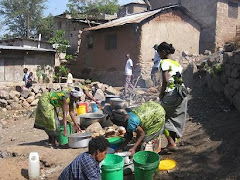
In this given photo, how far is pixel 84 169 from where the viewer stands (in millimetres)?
2646

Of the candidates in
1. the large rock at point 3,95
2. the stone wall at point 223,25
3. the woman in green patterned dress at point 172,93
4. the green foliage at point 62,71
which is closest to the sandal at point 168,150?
the woman in green patterned dress at point 172,93

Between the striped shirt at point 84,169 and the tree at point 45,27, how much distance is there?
1290 inches

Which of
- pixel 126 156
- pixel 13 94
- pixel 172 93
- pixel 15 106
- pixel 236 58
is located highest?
pixel 236 58

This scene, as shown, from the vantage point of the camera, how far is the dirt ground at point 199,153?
3.95 meters

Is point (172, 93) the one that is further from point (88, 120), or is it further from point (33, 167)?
point (33, 167)

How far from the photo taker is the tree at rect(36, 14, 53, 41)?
33.4 m

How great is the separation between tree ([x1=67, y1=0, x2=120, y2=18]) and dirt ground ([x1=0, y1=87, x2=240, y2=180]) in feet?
64.8

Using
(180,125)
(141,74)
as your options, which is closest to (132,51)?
→ (141,74)

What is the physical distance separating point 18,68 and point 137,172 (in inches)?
537

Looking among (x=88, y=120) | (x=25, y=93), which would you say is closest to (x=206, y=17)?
(x=25, y=93)

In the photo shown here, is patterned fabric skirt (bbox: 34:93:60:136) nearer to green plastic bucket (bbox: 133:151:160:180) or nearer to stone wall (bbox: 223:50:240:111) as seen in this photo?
green plastic bucket (bbox: 133:151:160:180)

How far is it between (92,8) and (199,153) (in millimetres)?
23131

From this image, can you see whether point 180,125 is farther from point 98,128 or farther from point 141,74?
point 141,74

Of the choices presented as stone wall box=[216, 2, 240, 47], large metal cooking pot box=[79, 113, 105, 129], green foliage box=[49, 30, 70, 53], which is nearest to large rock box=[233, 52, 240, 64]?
large metal cooking pot box=[79, 113, 105, 129]
